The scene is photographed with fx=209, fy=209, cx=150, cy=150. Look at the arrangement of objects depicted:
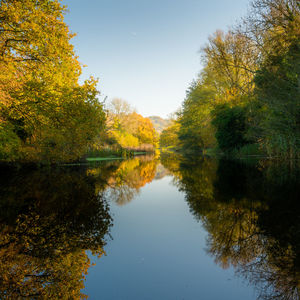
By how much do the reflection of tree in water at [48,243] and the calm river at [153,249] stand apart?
1 cm

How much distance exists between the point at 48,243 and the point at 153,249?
1689 millimetres

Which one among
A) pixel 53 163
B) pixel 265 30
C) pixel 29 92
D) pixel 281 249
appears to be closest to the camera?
pixel 281 249

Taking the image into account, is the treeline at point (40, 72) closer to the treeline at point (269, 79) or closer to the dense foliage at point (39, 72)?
the dense foliage at point (39, 72)

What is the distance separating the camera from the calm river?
2287mm

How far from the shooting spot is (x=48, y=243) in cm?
336

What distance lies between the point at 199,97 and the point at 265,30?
17221mm

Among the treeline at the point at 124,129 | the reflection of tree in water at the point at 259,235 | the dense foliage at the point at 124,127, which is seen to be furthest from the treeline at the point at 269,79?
the dense foliage at the point at 124,127

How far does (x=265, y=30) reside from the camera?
13.7m

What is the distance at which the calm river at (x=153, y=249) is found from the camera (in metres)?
2.29

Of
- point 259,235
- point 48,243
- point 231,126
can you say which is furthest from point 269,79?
point 48,243

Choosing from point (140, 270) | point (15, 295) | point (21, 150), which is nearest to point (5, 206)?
point (15, 295)

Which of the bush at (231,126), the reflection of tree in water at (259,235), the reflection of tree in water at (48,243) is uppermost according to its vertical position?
the bush at (231,126)

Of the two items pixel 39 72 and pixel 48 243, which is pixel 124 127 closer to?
pixel 39 72

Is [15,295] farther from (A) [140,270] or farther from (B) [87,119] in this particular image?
(B) [87,119]
